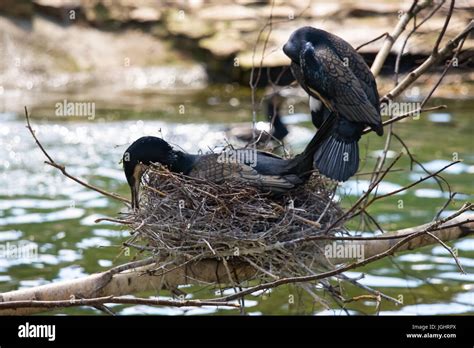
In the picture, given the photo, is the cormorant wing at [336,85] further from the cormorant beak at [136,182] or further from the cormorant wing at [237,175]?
the cormorant beak at [136,182]

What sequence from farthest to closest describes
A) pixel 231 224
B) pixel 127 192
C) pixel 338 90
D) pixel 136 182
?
1. pixel 127 192
2. pixel 136 182
3. pixel 338 90
4. pixel 231 224

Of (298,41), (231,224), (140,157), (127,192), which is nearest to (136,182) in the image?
(140,157)

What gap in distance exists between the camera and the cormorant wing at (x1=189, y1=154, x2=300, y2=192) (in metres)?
4.83

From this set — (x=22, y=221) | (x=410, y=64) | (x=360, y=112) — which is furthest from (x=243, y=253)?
(x=410, y=64)

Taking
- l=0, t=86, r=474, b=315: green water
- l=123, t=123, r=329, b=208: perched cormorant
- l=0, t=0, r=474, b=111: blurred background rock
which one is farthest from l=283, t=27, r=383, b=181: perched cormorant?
l=0, t=0, r=474, b=111: blurred background rock

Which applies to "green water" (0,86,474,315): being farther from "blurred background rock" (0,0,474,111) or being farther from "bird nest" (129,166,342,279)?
"blurred background rock" (0,0,474,111)

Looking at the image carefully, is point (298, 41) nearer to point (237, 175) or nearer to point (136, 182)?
point (237, 175)

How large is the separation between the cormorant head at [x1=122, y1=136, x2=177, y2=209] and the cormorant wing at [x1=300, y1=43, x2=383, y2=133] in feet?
2.75

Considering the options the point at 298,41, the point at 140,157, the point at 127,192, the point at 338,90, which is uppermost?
the point at 298,41

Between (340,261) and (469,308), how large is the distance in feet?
8.89

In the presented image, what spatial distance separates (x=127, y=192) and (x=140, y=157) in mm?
5777

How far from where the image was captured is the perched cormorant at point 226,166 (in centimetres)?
484

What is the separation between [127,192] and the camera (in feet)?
34.7

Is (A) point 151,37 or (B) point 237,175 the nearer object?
(B) point 237,175
